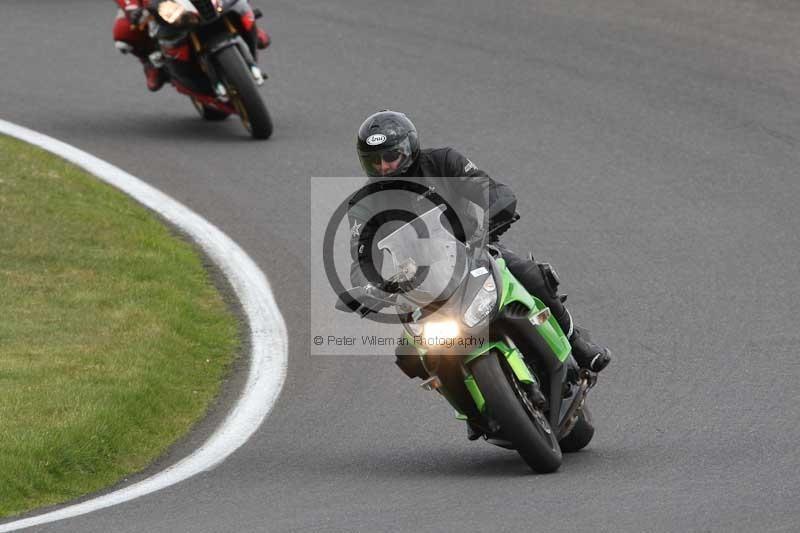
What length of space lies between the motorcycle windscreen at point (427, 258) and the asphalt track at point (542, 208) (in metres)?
0.95

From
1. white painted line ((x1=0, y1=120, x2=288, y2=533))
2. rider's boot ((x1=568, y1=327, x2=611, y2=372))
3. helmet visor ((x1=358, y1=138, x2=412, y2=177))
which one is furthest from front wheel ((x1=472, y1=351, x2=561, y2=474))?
white painted line ((x1=0, y1=120, x2=288, y2=533))

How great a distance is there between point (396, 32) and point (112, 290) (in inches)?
306

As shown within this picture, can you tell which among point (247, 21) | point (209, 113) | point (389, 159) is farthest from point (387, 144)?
point (209, 113)

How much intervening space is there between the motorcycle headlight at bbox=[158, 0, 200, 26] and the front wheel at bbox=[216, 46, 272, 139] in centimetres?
42

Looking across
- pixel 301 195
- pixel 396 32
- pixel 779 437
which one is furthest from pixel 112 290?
pixel 396 32

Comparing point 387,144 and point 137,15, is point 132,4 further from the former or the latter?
point 387,144

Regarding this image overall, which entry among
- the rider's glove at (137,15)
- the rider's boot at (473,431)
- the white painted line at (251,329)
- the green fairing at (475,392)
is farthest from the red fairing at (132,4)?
the green fairing at (475,392)

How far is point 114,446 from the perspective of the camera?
862 centimetres

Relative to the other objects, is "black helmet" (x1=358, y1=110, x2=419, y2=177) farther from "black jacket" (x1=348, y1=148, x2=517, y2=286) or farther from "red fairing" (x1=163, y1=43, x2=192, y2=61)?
"red fairing" (x1=163, y1=43, x2=192, y2=61)

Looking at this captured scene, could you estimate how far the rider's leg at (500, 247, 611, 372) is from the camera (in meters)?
8.38

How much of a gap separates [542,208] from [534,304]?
16.5 ft

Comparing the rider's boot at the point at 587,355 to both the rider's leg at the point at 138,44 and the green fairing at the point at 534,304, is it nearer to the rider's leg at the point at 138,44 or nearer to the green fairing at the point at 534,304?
the green fairing at the point at 534,304

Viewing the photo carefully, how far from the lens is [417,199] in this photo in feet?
26.6

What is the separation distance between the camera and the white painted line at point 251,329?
8.02m
